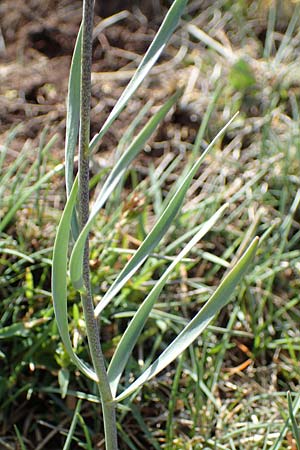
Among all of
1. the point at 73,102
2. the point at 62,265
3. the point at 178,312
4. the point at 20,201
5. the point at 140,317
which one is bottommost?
the point at 178,312

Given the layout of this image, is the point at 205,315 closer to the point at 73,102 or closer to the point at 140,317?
the point at 140,317

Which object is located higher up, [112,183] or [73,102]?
[73,102]

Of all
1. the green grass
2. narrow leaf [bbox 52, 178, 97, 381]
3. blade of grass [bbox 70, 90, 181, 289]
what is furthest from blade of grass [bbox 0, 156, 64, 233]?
narrow leaf [bbox 52, 178, 97, 381]

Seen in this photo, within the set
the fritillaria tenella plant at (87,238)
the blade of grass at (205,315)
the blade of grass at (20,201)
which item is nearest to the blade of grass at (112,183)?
the fritillaria tenella plant at (87,238)

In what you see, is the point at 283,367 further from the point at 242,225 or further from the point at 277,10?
the point at 277,10

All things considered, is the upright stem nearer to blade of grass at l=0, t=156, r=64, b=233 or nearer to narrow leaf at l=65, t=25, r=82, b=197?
narrow leaf at l=65, t=25, r=82, b=197

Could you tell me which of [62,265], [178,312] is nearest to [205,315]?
[62,265]

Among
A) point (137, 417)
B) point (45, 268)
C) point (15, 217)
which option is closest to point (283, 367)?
point (137, 417)
